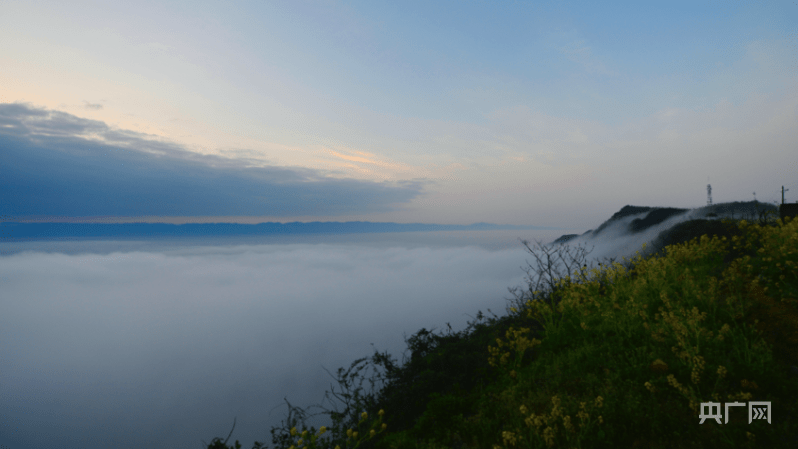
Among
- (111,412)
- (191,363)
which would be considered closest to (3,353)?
(191,363)

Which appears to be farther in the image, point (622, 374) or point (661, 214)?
A: point (661, 214)

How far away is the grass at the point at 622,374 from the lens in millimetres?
3824

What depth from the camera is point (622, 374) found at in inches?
199

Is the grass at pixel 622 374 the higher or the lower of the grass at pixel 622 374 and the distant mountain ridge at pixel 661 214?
the lower

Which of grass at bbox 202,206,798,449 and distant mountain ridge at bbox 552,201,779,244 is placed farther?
distant mountain ridge at bbox 552,201,779,244

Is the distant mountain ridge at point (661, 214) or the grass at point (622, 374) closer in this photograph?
the grass at point (622, 374)

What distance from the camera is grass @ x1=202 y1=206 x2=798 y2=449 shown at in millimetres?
3824

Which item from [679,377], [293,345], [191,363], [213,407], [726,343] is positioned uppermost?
[726,343]

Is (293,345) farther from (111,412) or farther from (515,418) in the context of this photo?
(515,418)

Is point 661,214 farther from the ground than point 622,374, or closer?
farther from the ground

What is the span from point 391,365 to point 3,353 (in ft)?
672

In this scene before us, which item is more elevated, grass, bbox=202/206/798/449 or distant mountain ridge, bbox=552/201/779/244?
distant mountain ridge, bbox=552/201/779/244

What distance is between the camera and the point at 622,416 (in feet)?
13.3

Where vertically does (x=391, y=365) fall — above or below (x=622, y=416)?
below
